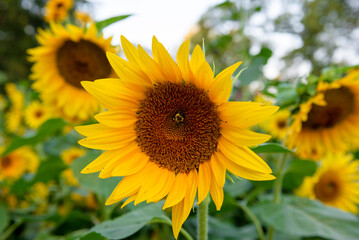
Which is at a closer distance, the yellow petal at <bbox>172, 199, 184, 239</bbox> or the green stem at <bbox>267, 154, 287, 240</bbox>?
the yellow petal at <bbox>172, 199, 184, 239</bbox>

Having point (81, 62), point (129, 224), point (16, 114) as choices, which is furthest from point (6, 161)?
point (129, 224)

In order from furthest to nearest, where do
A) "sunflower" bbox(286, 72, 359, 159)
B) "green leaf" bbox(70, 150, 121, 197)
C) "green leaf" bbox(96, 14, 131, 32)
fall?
"sunflower" bbox(286, 72, 359, 159) < "green leaf" bbox(96, 14, 131, 32) < "green leaf" bbox(70, 150, 121, 197)

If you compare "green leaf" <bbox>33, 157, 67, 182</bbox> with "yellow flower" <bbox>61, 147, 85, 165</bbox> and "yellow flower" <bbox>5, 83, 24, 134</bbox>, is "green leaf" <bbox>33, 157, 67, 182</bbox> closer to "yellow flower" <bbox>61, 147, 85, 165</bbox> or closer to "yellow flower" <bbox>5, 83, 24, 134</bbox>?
"yellow flower" <bbox>61, 147, 85, 165</bbox>

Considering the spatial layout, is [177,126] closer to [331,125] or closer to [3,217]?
[331,125]

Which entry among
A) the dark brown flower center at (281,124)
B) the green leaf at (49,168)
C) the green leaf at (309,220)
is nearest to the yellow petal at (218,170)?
the green leaf at (309,220)

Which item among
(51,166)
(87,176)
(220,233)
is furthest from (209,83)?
(51,166)

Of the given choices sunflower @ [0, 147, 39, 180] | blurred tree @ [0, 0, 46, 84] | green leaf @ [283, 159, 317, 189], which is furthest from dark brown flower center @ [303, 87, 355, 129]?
blurred tree @ [0, 0, 46, 84]
